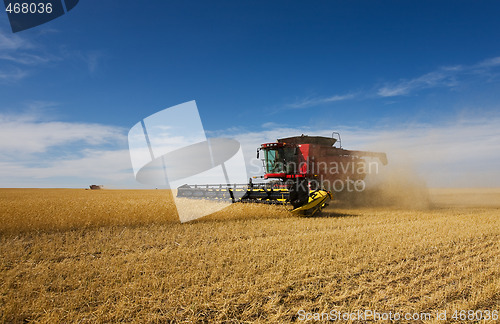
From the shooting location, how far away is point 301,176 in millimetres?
13547

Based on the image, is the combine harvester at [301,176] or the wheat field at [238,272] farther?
the combine harvester at [301,176]

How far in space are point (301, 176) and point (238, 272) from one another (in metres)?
9.34

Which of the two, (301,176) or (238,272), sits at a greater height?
(301,176)

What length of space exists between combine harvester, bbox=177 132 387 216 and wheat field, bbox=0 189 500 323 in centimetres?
269

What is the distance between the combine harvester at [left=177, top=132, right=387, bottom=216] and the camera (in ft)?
36.8

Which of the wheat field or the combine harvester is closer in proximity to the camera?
the wheat field

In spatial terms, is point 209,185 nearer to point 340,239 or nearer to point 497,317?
point 340,239

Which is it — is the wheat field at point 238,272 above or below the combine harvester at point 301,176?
below

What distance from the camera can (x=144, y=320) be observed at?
3213 mm

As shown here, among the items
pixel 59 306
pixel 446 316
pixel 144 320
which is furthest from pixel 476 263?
pixel 59 306

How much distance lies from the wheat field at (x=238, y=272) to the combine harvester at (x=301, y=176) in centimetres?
269

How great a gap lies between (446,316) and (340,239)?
3.44 m

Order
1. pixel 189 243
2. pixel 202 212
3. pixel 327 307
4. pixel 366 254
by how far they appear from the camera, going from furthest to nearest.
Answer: pixel 202 212 < pixel 189 243 < pixel 366 254 < pixel 327 307

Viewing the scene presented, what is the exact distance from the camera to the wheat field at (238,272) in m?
3.49
